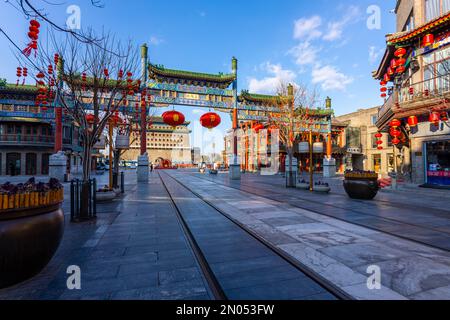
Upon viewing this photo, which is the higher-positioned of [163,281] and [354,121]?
[354,121]

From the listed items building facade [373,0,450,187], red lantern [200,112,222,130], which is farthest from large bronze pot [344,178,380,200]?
red lantern [200,112,222,130]

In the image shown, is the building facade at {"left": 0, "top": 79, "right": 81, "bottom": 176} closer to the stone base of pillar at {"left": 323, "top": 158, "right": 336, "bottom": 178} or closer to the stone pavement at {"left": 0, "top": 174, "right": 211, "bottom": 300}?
the stone pavement at {"left": 0, "top": 174, "right": 211, "bottom": 300}

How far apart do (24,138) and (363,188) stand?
119 ft

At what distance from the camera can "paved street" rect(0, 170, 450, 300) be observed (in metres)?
2.65

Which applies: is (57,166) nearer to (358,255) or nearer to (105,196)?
(105,196)

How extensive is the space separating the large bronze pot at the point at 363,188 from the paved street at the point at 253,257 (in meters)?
2.69

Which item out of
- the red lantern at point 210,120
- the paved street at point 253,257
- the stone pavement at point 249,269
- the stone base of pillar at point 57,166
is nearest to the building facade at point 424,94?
the paved street at point 253,257

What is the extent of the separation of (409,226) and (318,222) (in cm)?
208

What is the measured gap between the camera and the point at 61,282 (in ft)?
9.37

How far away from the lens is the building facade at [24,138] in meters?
27.0

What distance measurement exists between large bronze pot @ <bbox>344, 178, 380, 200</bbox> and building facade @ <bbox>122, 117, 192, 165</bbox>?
5998 centimetres

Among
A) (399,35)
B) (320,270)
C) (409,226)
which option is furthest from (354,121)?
(320,270)

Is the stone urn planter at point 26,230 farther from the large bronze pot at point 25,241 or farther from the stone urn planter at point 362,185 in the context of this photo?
the stone urn planter at point 362,185
